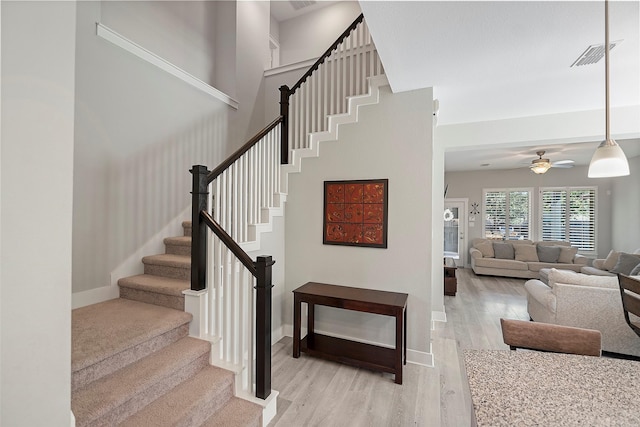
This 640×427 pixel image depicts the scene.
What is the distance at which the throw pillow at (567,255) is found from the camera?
6.88 meters

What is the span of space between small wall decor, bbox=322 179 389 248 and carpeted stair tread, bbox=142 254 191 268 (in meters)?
1.58

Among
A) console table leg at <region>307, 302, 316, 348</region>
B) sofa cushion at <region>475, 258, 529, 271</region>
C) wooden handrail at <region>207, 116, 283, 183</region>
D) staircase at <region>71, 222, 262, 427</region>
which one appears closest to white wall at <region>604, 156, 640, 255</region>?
sofa cushion at <region>475, 258, 529, 271</region>

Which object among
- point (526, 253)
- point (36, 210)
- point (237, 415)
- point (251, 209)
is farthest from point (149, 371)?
point (526, 253)

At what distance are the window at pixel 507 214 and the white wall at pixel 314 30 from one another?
20.8 feet

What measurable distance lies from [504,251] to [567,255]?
1.34 metres

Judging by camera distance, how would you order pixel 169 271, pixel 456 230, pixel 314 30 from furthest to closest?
pixel 456 230
pixel 314 30
pixel 169 271

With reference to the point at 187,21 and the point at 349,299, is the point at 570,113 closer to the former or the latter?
the point at 349,299

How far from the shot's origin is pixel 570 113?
360 centimetres

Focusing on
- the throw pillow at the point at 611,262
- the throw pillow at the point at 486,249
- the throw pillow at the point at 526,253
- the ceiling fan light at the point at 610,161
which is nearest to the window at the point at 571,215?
the throw pillow at the point at 526,253

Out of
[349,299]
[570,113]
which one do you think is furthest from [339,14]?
[349,299]

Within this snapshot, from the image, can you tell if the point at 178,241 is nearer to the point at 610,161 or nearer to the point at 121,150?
the point at 121,150

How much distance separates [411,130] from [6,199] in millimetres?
3056

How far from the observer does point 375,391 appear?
2.51 meters

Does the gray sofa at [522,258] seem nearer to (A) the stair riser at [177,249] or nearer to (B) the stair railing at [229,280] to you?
(B) the stair railing at [229,280]
